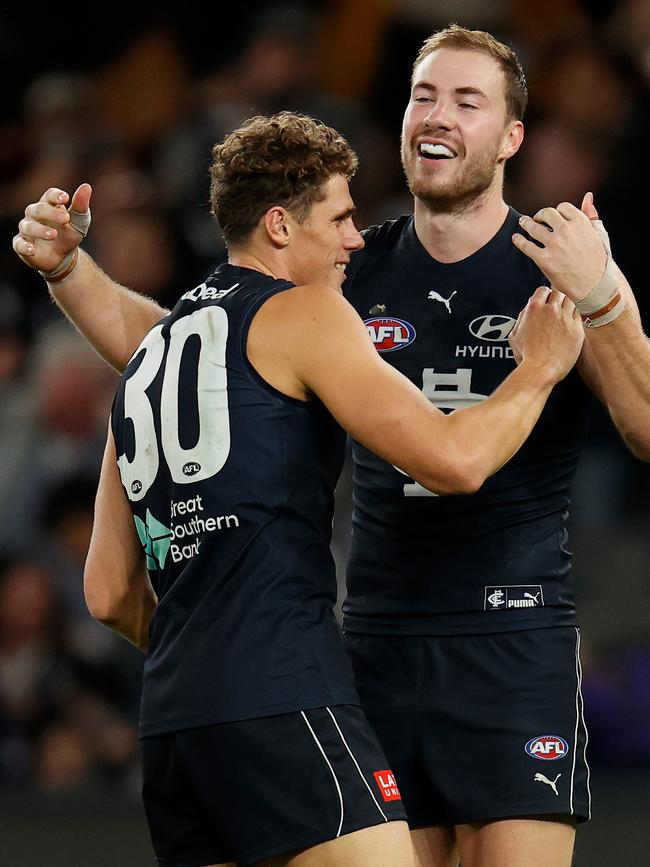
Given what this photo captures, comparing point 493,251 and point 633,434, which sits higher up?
point 493,251

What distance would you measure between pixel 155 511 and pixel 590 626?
11.9 feet

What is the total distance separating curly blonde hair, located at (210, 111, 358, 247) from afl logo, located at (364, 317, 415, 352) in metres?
0.65

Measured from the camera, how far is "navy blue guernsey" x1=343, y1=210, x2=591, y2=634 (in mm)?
3633

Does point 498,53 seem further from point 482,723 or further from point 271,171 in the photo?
point 482,723

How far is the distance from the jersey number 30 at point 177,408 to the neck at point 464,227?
976 mm

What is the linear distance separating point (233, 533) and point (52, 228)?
4.14ft

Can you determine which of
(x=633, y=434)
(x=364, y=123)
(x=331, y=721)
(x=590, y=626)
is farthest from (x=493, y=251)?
(x=364, y=123)

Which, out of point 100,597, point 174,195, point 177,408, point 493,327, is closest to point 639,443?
point 493,327

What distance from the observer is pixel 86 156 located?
25.3 ft

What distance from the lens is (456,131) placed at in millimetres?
3773

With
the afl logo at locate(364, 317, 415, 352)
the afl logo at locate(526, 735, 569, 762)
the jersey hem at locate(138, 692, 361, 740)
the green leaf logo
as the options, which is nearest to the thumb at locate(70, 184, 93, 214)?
the afl logo at locate(364, 317, 415, 352)

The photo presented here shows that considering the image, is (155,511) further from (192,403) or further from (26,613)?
(26,613)

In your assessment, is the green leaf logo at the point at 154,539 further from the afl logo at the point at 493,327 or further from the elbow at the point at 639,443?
the elbow at the point at 639,443

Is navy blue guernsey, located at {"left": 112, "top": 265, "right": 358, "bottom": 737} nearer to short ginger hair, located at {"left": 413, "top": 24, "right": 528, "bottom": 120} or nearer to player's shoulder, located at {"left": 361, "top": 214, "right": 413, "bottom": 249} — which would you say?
player's shoulder, located at {"left": 361, "top": 214, "right": 413, "bottom": 249}
